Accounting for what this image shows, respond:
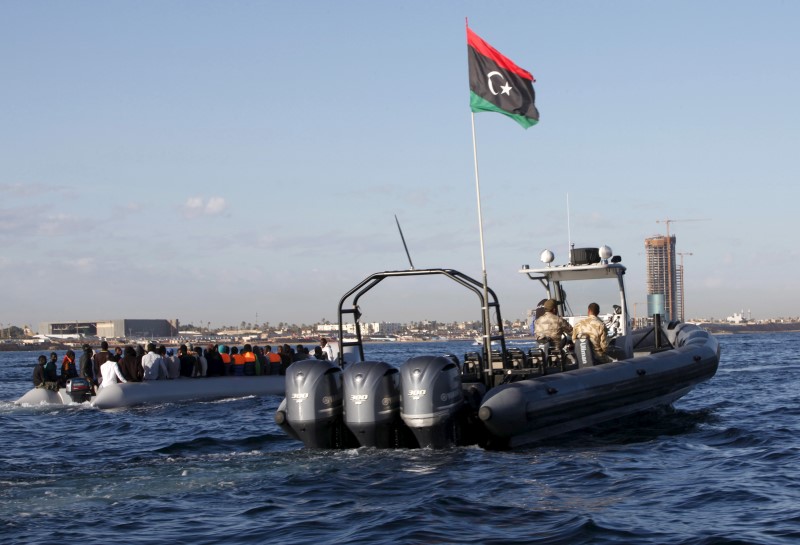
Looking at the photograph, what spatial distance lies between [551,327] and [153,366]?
1339 cm

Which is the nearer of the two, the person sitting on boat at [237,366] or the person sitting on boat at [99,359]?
the person sitting on boat at [99,359]

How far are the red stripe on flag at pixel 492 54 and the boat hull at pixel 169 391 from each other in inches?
527

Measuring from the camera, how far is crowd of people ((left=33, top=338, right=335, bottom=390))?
2519 centimetres

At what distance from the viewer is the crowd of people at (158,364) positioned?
25.2 meters

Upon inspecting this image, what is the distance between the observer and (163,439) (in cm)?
1714

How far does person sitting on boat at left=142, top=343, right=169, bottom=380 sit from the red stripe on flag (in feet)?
45.6

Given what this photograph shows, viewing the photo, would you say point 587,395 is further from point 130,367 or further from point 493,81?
point 130,367

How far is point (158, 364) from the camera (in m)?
25.8

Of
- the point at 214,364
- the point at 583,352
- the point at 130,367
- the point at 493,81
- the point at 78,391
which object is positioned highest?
the point at 493,81

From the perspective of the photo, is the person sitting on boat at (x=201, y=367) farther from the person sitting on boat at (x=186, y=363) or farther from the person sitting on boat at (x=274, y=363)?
the person sitting on boat at (x=274, y=363)

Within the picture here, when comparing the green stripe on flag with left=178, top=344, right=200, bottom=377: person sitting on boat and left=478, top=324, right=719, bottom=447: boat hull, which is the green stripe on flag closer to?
left=478, top=324, right=719, bottom=447: boat hull

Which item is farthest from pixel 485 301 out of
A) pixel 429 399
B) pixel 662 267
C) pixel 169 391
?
pixel 662 267

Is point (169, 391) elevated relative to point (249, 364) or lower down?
lower down

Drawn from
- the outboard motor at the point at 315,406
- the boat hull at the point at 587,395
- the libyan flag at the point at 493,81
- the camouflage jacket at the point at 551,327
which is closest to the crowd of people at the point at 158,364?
the camouflage jacket at the point at 551,327
